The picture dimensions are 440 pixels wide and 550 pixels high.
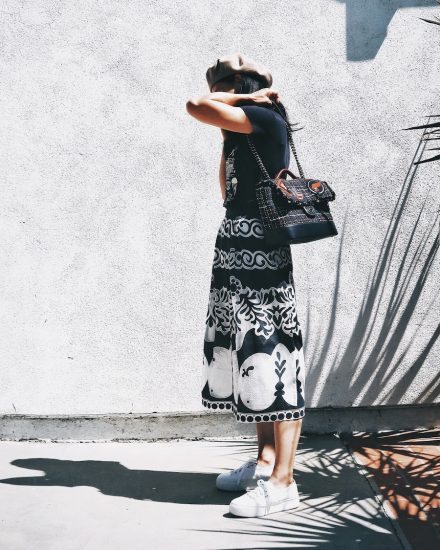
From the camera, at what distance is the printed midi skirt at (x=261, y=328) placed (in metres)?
2.76

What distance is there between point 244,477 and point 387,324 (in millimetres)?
1373

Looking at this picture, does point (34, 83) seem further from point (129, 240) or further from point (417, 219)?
point (417, 219)

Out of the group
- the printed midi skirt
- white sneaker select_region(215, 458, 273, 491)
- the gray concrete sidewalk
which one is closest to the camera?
the gray concrete sidewalk

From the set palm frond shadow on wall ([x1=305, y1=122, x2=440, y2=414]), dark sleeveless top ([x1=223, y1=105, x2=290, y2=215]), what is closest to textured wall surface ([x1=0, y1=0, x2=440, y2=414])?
palm frond shadow on wall ([x1=305, y1=122, x2=440, y2=414])

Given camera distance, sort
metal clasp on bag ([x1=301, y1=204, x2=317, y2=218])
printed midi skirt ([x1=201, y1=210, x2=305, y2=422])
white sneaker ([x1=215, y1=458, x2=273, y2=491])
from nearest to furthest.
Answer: metal clasp on bag ([x1=301, y1=204, x2=317, y2=218]) → printed midi skirt ([x1=201, y1=210, x2=305, y2=422]) → white sneaker ([x1=215, y1=458, x2=273, y2=491])

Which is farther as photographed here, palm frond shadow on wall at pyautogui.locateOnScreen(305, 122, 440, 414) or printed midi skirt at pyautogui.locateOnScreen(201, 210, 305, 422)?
palm frond shadow on wall at pyautogui.locateOnScreen(305, 122, 440, 414)

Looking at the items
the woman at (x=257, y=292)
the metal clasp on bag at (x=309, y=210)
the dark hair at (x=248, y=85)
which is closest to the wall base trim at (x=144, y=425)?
the woman at (x=257, y=292)

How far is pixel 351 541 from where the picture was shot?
8.17 ft

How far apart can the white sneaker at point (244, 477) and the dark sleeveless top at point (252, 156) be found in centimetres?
112

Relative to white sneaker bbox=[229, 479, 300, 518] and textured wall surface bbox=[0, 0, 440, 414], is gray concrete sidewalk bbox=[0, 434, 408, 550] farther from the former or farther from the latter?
textured wall surface bbox=[0, 0, 440, 414]

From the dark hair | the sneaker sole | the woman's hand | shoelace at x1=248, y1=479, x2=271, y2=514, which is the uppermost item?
the dark hair

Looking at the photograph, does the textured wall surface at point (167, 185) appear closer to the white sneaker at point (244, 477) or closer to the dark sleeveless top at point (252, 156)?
the white sneaker at point (244, 477)

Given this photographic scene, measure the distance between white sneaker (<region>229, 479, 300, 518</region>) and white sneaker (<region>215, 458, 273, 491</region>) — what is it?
16 cm

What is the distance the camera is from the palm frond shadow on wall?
390cm
